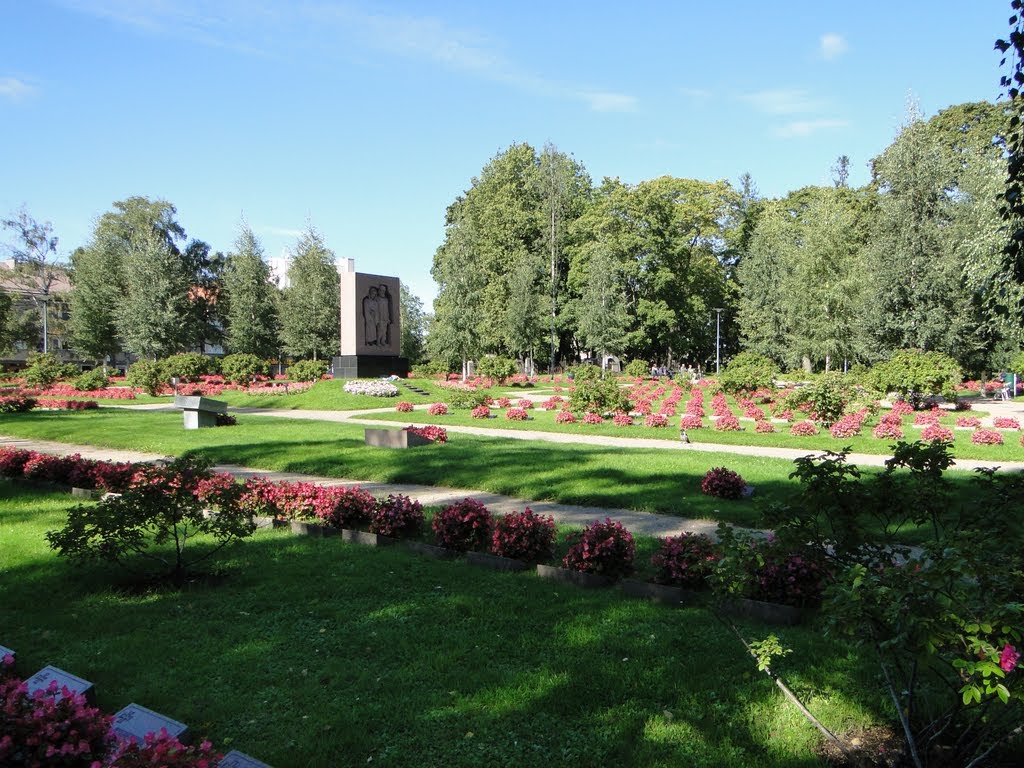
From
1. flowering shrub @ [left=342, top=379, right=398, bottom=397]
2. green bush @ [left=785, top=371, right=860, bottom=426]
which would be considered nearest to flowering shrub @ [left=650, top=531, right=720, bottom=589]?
green bush @ [left=785, top=371, right=860, bottom=426]

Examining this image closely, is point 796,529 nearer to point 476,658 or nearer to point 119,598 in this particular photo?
point 476,658

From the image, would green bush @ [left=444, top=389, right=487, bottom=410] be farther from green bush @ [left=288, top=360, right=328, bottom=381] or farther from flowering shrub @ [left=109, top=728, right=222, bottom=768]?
flowering shrub @ [left=109, top=728, right=222, bottom=768]

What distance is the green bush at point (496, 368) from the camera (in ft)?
131

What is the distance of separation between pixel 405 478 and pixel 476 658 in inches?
264

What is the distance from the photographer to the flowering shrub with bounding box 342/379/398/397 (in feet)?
88.9

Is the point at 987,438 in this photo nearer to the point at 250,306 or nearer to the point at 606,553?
the point at 606,553

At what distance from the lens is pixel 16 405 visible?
842 inches

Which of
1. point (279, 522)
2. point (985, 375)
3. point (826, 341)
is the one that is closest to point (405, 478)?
point (279, 522)

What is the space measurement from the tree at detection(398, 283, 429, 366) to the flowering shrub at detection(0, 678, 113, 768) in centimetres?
5481

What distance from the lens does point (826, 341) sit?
35625 mm

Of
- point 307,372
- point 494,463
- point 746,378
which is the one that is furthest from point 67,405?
point 746,378

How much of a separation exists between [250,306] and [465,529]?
4927 centimetres

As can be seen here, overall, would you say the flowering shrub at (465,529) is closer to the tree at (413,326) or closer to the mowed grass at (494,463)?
the mowed grass at (494,463)

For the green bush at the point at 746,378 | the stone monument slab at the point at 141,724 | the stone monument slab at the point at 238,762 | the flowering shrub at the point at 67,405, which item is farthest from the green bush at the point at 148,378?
the stone monument slab at the point at 238,762
